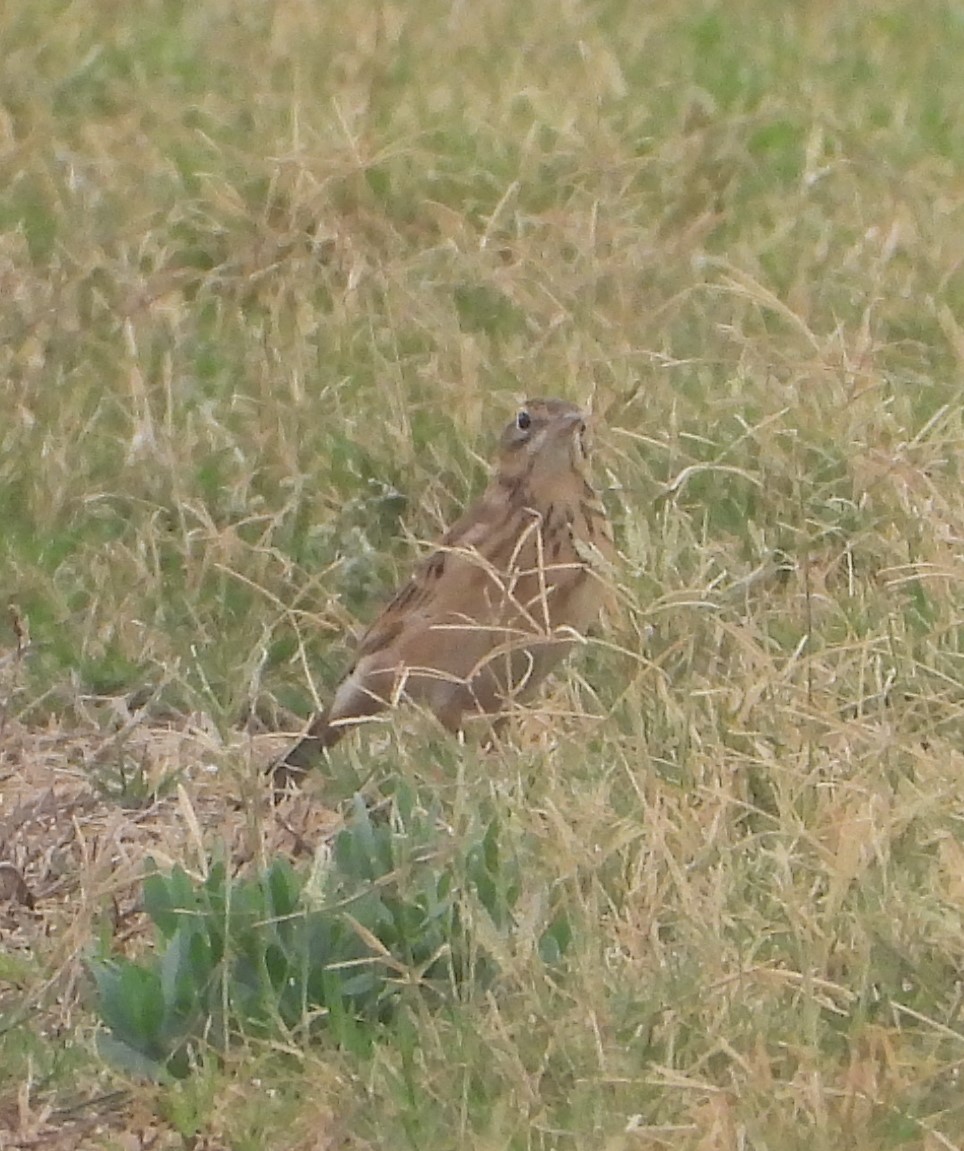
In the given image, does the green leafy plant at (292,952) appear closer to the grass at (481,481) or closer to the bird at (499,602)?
the grass at (481,481)

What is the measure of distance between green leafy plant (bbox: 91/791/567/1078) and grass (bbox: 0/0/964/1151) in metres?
0.06

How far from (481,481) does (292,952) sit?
217cm

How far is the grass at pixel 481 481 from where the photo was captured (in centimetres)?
375

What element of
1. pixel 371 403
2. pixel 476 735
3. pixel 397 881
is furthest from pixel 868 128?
pixel 397 881

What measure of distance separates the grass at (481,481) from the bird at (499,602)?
3.9 inches

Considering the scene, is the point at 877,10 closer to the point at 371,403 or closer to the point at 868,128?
the point at 868,128

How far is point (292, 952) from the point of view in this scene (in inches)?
155

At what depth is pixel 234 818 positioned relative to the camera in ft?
15.7

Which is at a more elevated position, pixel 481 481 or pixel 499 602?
pixel 499 602

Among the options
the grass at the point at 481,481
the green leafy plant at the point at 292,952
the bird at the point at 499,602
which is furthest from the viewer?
the bird at the point at 499,602

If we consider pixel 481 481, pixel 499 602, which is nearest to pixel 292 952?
pixel 499 602

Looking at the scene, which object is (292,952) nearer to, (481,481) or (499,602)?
(499,602)

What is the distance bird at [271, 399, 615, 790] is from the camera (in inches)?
190

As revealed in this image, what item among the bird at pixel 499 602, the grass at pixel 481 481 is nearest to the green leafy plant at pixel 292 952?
the grass at pixel 481 481
